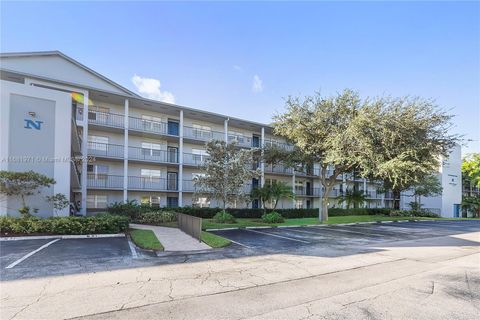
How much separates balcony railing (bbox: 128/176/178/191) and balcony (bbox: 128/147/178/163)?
1.62 m

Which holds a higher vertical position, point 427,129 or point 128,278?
point 427,129

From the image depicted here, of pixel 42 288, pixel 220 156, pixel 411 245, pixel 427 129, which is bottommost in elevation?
pixel 411 245

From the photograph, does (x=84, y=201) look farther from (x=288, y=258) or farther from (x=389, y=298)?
(x=389, y=298)

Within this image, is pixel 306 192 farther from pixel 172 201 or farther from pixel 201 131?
pixel 172 201

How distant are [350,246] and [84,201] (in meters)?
17.3

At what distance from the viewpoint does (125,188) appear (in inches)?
840

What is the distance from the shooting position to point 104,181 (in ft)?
71.1

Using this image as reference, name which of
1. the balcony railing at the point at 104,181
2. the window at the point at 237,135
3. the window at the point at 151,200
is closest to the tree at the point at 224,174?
the window at the point at 151,200

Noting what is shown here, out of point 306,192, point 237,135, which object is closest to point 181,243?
point 237,135

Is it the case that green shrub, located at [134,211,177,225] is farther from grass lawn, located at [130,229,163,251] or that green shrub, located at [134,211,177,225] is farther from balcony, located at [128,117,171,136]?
balcony, located at [128,117,171,136]

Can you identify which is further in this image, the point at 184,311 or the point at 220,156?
the point at 220,156

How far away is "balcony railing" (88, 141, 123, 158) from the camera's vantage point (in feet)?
70.5

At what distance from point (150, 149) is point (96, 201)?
19.2ft

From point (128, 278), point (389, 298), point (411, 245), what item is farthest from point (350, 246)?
point (128, 278)
